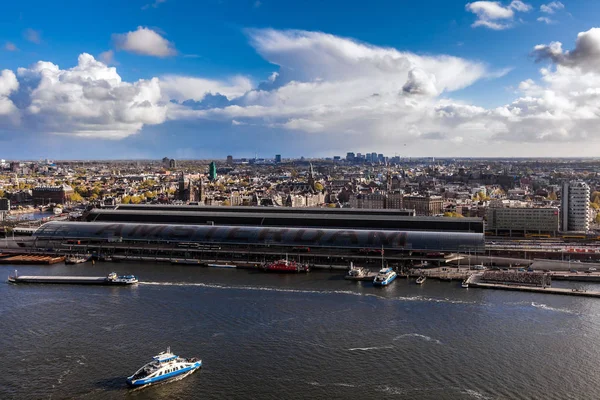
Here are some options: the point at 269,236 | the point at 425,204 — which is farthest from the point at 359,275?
the point at 425,204

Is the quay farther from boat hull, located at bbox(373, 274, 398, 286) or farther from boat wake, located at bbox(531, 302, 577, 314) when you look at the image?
boat hull, located at bbox(373, 274, 398, 286)

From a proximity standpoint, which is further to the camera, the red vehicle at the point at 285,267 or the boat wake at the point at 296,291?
the red vehicle at the point at 285,267

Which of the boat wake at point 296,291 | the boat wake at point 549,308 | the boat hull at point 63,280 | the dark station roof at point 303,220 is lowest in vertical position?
the boat wake at point 549,308

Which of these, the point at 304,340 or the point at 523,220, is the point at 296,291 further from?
the point at 523,220

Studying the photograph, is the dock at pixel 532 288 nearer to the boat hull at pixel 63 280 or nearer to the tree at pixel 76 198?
the boat hull at pixel 63 280

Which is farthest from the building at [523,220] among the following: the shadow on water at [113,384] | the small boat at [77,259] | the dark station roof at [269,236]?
the shadow on water at [113,384]

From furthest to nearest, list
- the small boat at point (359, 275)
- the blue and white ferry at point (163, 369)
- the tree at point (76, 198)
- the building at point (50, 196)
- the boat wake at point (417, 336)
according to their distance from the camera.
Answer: the tree at point (76, 198) < the building at point (50, 196) < the small boat at point (359, 275) < the boat wake at point (417, 336) < the blue and white ferry at point (163, 369)

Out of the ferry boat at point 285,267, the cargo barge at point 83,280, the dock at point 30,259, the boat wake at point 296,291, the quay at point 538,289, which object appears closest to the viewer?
the boat wake at point 296,291

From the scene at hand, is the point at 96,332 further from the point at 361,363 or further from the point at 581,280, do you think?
the point at 581,280
